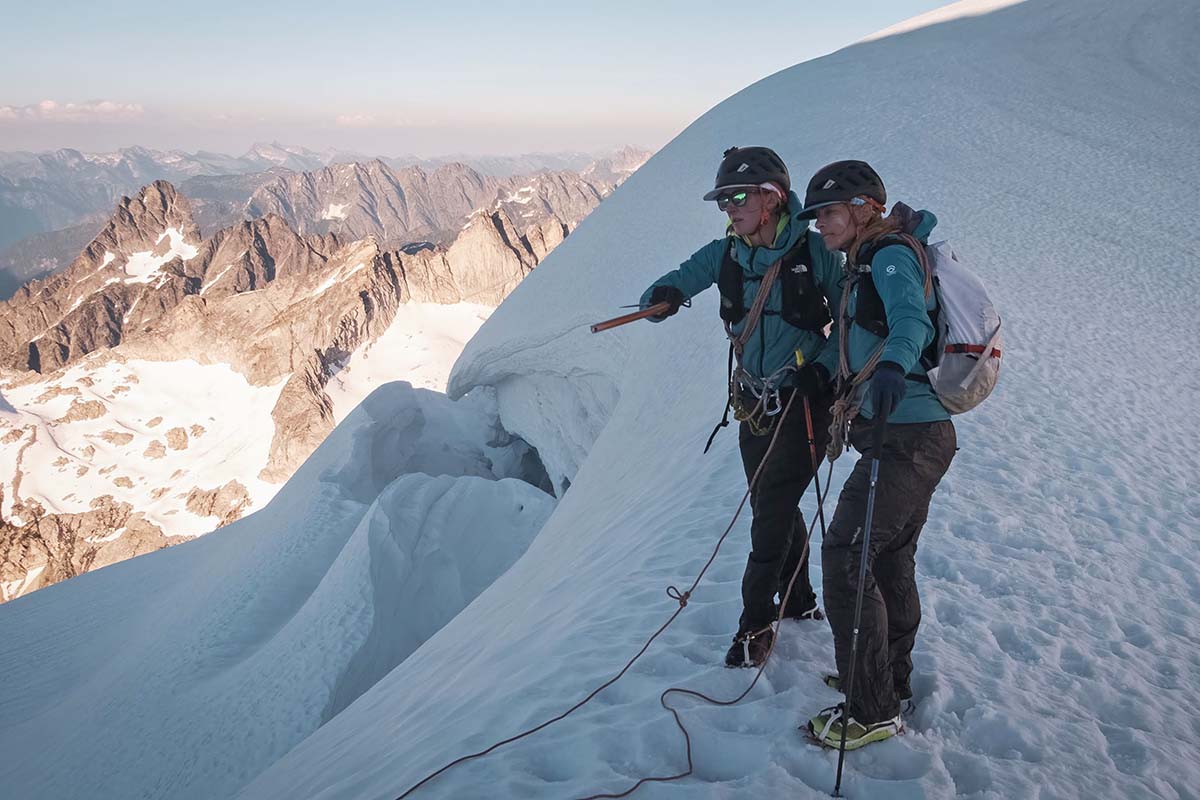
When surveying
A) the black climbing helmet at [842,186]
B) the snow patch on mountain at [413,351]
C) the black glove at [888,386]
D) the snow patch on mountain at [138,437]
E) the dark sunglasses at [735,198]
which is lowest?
the snow patch on mountain at [138,437]

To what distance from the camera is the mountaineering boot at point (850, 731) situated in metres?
2.73

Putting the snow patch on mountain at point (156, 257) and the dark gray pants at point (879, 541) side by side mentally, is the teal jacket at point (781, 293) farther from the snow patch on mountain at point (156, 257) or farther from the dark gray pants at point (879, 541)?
the snow patch on mountain at point (156, 257)

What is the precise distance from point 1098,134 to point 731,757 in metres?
19.9

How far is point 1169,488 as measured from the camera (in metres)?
5.60

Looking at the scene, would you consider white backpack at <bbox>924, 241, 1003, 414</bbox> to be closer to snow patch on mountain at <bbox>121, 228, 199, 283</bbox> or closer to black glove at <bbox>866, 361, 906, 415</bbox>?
black glove at <bbox>866, 361, 906, 415</bbox>

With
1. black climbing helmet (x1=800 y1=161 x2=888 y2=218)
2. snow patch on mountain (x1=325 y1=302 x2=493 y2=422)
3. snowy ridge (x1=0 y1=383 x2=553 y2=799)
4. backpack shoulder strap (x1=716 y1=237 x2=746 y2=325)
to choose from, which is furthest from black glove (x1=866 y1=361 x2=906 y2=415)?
snow patch on mountain (x1=325 y1=302 x2=493 y2=422)

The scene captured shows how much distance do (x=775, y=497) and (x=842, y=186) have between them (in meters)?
1.43

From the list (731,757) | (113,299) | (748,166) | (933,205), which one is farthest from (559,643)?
(113,299)

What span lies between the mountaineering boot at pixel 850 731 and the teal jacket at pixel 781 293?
151 centimetres

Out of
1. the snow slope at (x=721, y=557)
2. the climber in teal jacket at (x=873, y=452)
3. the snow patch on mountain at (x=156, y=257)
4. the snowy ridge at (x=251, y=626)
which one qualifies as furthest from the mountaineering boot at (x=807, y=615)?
the snow patch on mountain at (x=156, y=257)

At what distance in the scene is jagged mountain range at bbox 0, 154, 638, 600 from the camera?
6394 cm

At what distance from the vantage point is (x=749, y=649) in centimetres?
335

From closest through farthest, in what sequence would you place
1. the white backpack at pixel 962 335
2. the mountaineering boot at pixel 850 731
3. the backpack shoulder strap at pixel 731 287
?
the white backpack at pixel 962 335, the mountaineering boot at pixel 850 731, the backpack shoulder strap at pixel 731 287

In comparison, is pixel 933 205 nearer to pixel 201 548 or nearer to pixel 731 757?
pixel 731 757
